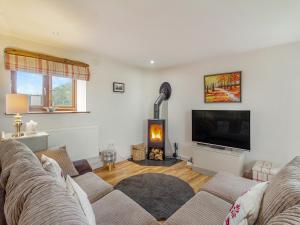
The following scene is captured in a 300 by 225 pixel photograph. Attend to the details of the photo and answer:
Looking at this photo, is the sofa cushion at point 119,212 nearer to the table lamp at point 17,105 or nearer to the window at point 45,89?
the table lamp at point 17,105

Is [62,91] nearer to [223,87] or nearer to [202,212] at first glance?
[202,212]

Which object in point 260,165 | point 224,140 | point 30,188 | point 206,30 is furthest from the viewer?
point 224,140

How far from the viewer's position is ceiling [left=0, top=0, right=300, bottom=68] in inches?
64.1

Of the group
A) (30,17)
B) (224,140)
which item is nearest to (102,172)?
(224,140)

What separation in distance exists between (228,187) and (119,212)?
1088 millimetres

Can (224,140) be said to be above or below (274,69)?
below

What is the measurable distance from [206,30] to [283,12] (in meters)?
0.78

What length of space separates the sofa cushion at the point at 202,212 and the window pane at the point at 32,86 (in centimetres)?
269

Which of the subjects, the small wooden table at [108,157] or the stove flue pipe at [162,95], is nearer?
the small wooden table at [108,157]

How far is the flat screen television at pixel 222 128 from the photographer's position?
287 cm

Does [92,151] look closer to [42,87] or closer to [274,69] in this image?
[42,87]

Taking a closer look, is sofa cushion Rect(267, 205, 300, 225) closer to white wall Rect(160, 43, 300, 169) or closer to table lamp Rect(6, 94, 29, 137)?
white wall Rect(160, 43, 300, 169)

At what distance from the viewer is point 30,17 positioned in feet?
6.13

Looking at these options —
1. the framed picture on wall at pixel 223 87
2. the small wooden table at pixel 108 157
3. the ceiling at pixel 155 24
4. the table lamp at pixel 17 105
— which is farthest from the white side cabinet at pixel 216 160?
the table lamp at pixel 17 105
